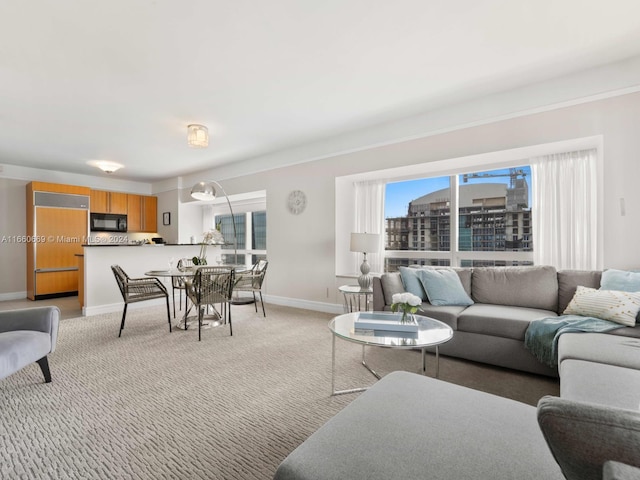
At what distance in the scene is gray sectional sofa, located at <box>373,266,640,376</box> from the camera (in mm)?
2605

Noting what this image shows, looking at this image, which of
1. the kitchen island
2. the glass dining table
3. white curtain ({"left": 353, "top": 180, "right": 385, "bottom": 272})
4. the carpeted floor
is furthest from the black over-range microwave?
white curtain ({"left": 353, "top": 180, "right": 385, "bottom": 272})

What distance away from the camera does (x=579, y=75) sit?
3027 millimetres

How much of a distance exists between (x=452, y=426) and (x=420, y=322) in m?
1.37

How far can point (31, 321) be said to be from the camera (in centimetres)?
245

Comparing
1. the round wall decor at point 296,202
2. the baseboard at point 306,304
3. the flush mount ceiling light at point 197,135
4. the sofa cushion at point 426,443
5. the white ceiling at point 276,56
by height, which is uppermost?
the white ceiling at point 276,56

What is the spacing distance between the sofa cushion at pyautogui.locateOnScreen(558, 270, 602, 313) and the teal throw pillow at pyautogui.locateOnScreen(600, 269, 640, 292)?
90 mm

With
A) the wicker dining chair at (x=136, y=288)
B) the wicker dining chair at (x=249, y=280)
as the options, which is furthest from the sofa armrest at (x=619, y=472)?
the wicker dining chair at (x=249, y=280)

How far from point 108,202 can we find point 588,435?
8.48 meters

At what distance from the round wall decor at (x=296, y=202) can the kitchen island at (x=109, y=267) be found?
2.03 meters

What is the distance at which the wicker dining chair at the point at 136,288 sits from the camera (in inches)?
147

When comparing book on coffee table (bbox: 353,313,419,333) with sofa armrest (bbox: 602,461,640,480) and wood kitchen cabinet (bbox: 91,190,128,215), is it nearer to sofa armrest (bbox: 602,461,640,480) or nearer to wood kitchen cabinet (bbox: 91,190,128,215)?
sofa armrest (bbox: 602,461,640,480)

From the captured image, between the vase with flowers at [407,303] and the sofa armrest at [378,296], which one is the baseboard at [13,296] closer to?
the sofa armrest at [378,296]

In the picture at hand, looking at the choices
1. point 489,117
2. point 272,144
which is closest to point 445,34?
point 489,117

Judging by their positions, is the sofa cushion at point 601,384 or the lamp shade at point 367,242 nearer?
the sofa cushion at point 601,384
